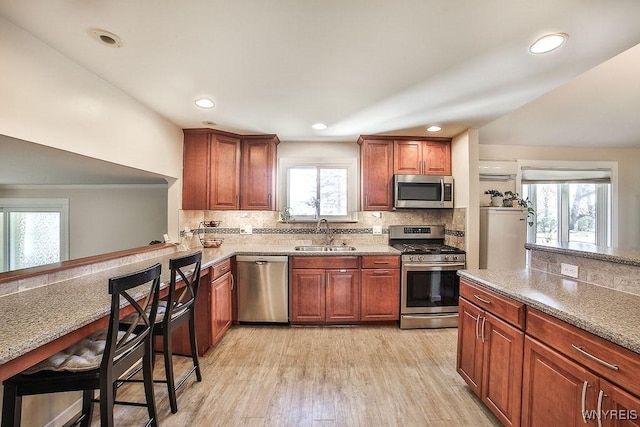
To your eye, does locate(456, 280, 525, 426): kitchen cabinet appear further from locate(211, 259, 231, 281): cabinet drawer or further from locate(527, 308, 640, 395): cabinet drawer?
locate(211, 259, 231, 281): cabinet drawer

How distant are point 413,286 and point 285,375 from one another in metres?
1.72

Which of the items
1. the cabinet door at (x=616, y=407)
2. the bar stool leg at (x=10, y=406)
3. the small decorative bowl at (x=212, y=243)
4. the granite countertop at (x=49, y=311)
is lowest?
the bar stool leg at (x=10, y=406)

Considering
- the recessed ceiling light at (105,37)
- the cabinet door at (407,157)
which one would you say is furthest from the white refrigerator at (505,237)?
the recessed ceiling light at (105,37)

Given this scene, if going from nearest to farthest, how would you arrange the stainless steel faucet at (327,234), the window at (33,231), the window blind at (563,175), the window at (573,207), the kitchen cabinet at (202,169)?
the kitchen cabinet at (202,169) → the stainless steel faucet at (327,234) → the window blind at (563,175) → the window at (573,207) → the window at (33,231)

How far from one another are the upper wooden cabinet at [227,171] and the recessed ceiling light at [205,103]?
77cm

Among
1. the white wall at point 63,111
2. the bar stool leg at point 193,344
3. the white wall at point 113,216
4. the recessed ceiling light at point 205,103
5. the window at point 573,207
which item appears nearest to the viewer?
the white wall at point 63,111

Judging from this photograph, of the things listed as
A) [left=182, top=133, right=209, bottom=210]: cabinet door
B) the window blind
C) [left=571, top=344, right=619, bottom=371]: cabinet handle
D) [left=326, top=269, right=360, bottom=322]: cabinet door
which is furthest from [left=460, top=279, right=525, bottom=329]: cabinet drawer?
the window blind

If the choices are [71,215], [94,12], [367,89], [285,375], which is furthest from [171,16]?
[71,215]

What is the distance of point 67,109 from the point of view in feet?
5.64

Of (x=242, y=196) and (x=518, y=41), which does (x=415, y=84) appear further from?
(x=242, y=196)

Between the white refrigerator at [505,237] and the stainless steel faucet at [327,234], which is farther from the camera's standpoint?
the stainless steel faucet at [327,234]

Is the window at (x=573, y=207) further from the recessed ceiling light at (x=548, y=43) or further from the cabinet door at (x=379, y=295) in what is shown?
the recessed ceiling light at (x=548, y=43)

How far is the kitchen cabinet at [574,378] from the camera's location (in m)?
0.94

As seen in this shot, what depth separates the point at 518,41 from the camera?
1.50 metres
